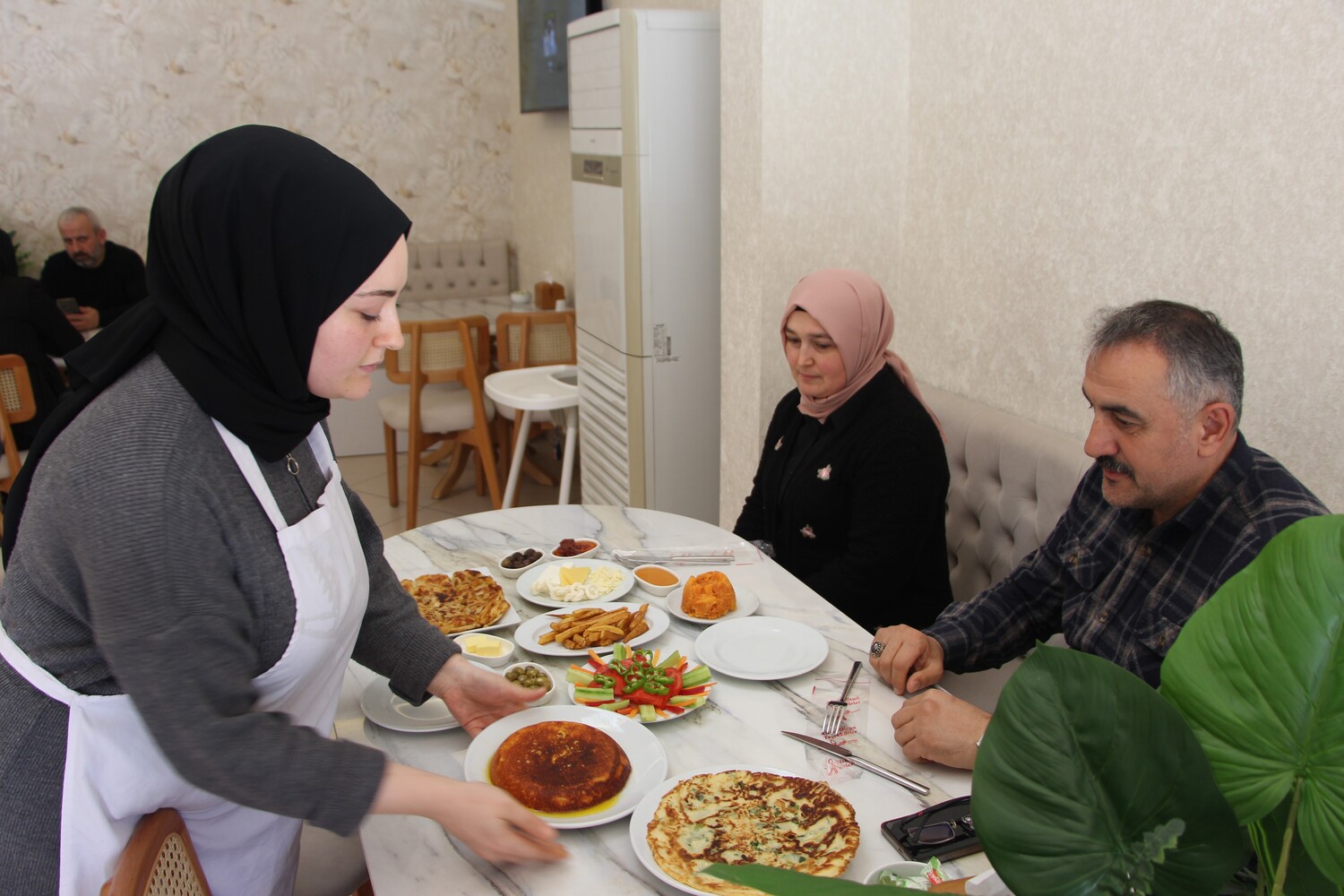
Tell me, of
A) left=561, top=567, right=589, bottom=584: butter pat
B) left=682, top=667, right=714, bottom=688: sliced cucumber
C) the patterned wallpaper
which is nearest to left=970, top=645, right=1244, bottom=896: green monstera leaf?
left=682, top=667, right=714, bottom=688: sliced cucumber

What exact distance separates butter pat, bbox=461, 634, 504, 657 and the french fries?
0.07 m

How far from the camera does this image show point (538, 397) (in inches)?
158

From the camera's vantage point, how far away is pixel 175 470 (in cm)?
104

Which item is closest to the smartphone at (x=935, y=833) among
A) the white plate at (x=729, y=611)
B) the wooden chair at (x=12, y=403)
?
the white plate at (x=729, y=611)

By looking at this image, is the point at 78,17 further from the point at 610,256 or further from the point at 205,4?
the point at 610,256

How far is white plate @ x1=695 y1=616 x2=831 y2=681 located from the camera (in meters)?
1.57

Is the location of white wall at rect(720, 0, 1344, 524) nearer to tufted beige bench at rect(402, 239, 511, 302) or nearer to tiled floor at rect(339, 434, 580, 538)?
tiled floor at rect(339, 434, 580, 538)

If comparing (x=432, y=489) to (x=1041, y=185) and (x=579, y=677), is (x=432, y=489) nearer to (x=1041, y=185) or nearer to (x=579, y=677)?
(x=1041, y=185)

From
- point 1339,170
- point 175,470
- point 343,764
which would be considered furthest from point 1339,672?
point 1339,170

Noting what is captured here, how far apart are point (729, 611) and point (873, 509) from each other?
56 centimetres

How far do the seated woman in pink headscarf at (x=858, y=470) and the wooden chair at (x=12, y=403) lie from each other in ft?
10.8

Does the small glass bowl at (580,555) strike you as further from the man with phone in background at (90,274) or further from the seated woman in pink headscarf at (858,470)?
the man with phone in background at (90,274)

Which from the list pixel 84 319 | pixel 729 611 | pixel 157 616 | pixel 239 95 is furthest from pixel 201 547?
pixel 239 95

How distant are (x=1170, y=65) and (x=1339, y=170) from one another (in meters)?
0.43
